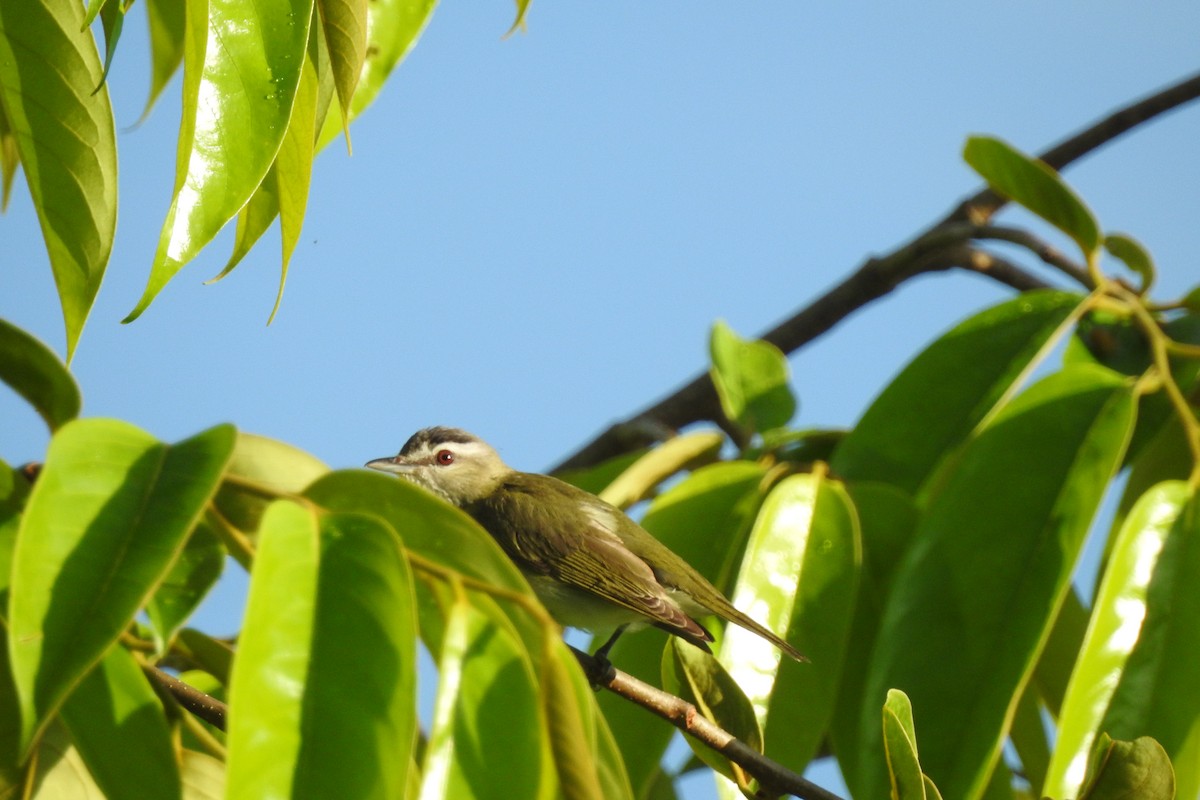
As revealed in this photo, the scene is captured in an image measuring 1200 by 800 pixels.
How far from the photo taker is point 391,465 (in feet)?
14.7

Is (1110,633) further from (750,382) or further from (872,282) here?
(872,282)

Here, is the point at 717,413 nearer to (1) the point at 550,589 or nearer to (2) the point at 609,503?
(1) the point at 550,589

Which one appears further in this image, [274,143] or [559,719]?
[274,143]

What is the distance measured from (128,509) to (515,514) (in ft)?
8.06

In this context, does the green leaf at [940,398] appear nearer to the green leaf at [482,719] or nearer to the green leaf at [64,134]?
the green leaf at [482,719]

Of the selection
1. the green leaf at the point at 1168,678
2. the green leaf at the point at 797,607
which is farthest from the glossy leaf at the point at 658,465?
the green leaf at the point at 1168,678

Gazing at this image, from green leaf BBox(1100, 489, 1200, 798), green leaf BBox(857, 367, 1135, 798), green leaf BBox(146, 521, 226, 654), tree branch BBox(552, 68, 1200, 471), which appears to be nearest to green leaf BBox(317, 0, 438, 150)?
green leaf BBox(146, 521, 226, 654)

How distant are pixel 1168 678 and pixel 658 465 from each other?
4.30ft

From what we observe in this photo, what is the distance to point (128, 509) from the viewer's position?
1418 millimetres

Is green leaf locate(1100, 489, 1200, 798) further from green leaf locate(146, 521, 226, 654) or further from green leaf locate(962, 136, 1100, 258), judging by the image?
green leaf locate(146, 521, 226, 654)

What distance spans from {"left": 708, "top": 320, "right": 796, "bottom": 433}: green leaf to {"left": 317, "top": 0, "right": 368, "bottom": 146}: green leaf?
2135mm

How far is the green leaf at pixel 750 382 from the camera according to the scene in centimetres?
381

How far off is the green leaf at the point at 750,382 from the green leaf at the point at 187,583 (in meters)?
2.13

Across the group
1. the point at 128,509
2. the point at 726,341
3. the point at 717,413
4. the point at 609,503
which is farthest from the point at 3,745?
the point at 717,413
